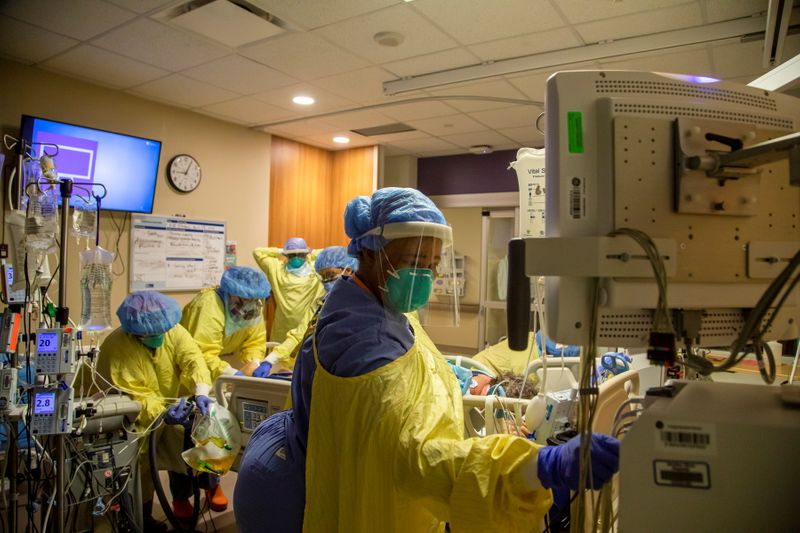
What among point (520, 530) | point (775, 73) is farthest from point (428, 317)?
point (775, 73)

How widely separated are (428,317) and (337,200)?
448cm

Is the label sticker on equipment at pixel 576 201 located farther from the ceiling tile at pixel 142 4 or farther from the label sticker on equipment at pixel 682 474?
the ceiling tile at pixel 142 4

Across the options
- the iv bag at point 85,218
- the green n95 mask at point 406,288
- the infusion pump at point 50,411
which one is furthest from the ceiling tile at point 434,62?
the infusion pump at point 50,411

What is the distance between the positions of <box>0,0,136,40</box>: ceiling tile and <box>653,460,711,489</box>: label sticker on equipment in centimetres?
301

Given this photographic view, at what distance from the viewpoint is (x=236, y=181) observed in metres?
4.94

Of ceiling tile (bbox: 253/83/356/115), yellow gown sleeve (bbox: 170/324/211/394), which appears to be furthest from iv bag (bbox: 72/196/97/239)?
ceiling tile (bbox: 253/83/356/115)

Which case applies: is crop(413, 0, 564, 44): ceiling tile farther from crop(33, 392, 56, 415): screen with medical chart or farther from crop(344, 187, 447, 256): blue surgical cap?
crop(33, 392, 56, 415): screen with medical chart

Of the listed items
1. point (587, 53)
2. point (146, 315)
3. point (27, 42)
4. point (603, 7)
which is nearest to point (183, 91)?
point (27, 42)

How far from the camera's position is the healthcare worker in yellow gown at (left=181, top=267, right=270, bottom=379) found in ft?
11.1

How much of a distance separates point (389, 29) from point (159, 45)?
1.37 m

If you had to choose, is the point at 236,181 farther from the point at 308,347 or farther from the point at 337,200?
the point at 308,347

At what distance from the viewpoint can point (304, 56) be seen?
321cm

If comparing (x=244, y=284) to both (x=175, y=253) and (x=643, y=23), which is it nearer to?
(x=175, y=253)

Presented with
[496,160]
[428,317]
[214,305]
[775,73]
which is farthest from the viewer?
[496,160]
